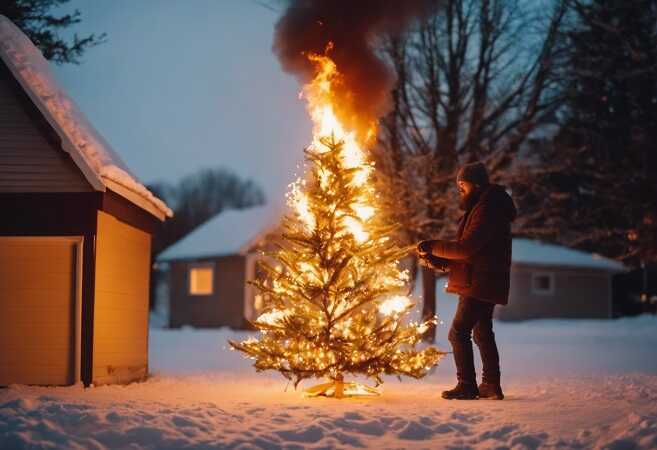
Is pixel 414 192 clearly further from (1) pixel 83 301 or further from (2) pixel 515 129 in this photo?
(1) pixel 83 301

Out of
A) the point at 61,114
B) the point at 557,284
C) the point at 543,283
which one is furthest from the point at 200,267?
the point at 61,114

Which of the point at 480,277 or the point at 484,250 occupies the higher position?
the point at 484,250

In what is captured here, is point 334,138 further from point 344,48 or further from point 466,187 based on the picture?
point 344,48

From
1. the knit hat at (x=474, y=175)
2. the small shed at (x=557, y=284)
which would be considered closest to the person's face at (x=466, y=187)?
the knit hat at (x=474, y=175)

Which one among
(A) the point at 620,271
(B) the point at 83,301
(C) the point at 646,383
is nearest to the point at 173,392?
(B) the point at 83,301

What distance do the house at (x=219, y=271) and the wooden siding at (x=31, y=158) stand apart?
740 inches

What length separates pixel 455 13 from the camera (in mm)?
21109

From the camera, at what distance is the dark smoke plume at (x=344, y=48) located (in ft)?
32.8

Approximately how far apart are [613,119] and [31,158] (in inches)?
769

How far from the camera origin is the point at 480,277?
8.19 metres

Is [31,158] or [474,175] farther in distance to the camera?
[31,158]

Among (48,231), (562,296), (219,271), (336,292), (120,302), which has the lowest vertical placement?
(562,296)

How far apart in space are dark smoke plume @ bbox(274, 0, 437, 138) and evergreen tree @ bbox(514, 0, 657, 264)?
8383 mm

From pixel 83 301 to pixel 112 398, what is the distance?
2.63 m
